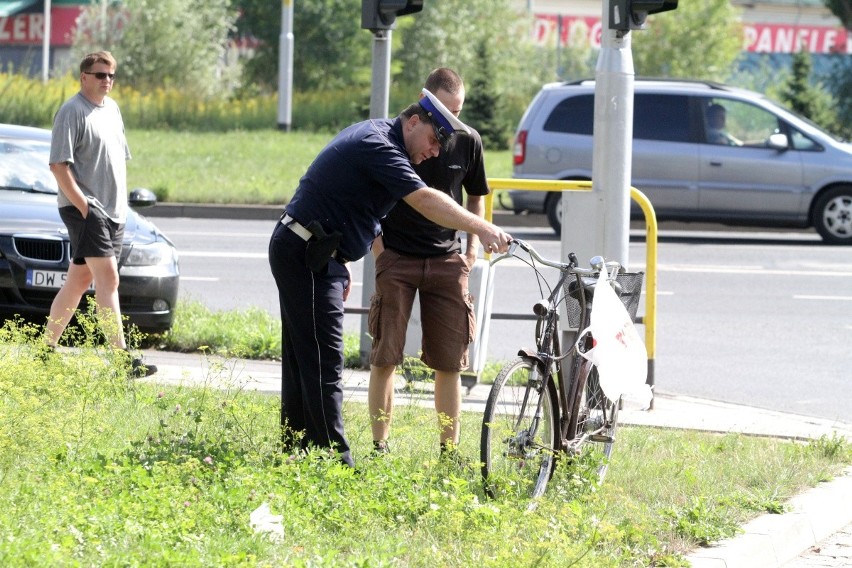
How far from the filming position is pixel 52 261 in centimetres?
880

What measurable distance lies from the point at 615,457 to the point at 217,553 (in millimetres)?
2596

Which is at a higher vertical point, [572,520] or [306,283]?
[306,283]

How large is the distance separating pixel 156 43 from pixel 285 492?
33.8 metres

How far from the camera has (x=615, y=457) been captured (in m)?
6.42

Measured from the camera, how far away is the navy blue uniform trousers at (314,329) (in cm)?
550

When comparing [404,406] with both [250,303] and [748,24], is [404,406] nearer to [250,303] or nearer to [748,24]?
[250,303]

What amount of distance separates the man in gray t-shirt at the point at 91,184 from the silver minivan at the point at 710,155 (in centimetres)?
1019

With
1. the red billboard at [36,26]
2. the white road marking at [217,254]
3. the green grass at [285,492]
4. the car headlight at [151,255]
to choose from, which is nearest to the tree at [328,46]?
the red billboard at [36,26]

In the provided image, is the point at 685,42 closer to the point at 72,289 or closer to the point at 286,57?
the point at 286,57

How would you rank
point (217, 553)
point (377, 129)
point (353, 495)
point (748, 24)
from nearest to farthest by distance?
1. point (217, 553)
2. point (353, 495)
3. point (377, 129)
4. point (748, 24)

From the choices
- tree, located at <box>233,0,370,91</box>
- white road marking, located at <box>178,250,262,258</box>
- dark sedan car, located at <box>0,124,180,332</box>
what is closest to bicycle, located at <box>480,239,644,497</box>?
dark sedan car, located at <box>0,124,180,332</box>

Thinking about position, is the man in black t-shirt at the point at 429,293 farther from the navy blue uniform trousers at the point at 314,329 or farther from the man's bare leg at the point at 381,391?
the navy blue uniform trousers at the point at 314,329

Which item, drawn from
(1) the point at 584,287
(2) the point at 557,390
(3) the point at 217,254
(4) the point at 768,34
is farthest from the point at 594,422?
(4) the point at 768,34

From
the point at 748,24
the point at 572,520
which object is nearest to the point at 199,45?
the point at 748,24
